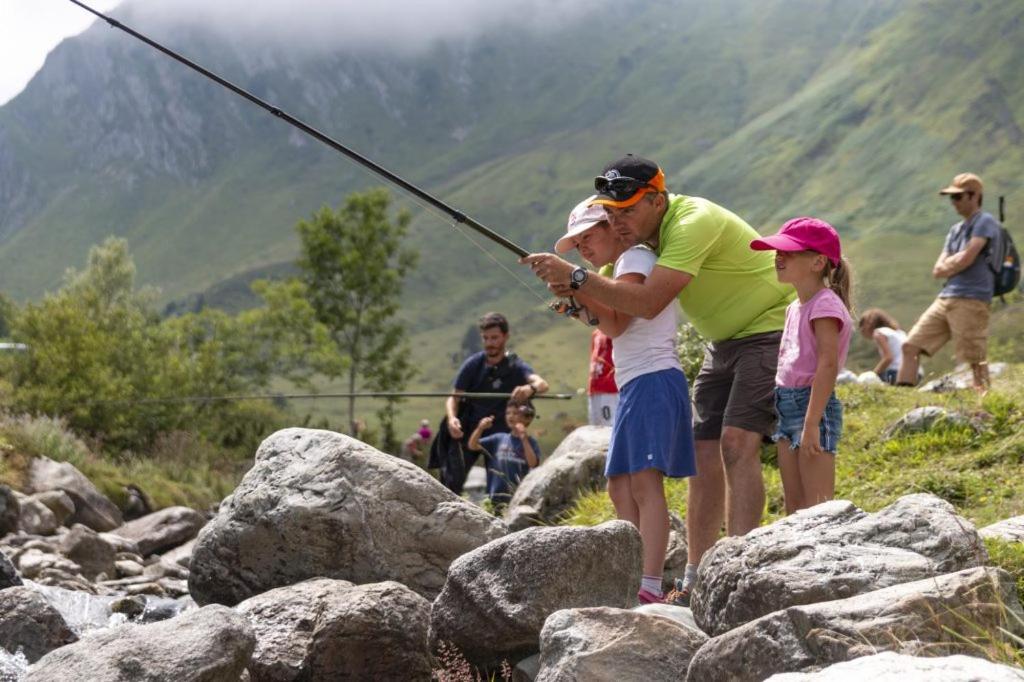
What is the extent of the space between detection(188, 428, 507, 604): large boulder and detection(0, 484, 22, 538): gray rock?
7233 mm

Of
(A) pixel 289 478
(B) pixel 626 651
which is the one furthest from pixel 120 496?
(B) pixel 626 651

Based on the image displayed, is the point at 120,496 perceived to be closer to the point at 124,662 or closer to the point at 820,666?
the point at 124,662

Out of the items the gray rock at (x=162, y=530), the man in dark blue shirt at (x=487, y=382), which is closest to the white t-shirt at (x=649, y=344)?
the man in dark blue shirt at (x=487, y=382)

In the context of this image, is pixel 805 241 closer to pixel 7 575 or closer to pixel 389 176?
pixel 389 176

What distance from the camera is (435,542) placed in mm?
7906

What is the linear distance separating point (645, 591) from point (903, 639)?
7.21ft

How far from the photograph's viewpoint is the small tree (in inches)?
2149

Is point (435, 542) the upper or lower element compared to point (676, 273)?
lower

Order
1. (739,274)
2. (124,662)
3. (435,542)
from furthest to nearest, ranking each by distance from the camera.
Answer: (435,542) → (739,274) → (124,662)

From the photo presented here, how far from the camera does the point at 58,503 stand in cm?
1616

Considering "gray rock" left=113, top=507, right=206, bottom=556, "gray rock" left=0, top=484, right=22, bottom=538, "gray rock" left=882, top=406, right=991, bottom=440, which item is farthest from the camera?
"gray rock" left=113, top=507, right=206, bottom=556

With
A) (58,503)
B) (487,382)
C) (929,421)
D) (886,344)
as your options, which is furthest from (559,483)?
(886,344)

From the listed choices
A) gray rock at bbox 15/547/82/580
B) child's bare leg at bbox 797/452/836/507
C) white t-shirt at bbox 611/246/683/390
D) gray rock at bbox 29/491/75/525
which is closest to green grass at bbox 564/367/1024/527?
child's bare leg at bbox 797/452/836/507

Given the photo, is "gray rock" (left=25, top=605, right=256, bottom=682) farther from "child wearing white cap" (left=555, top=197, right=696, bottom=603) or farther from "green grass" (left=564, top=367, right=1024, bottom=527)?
"green grass" (left=564, top=367, right=1024, bottom=527)
